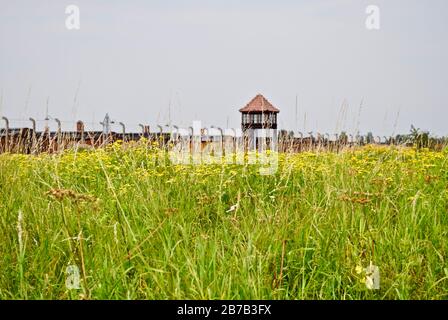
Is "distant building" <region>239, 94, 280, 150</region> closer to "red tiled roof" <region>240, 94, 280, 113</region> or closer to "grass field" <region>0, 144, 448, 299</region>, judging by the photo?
"red tiled roof" <region>240, 94, 280, 113</region>

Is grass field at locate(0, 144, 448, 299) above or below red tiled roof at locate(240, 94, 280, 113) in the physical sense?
below

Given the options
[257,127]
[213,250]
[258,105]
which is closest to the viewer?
[213,250]

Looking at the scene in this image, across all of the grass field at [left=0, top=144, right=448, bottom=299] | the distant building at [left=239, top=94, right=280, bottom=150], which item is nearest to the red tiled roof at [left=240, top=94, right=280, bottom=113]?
the distant building at [left=239, top=94, right=280, bottom=150]

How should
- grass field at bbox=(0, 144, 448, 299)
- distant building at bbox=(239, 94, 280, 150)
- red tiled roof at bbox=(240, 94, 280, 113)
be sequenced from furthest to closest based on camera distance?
distant building at bbox=(239, 94, 280, 150) < red tiled roof at bbox=(240, 94, 280, 113) < grass field at bbox=(0, 144, 448, 299)

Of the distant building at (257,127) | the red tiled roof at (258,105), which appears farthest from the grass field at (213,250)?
the distant building at (257,127)

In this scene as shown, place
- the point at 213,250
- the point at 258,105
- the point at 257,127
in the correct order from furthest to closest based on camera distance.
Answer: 1. the point at 257,127
2. the point at 258,105
3. the point at 213,250

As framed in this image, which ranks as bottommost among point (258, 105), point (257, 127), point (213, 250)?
point (213, 250)

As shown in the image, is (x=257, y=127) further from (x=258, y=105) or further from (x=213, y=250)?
(x=213, y=250)

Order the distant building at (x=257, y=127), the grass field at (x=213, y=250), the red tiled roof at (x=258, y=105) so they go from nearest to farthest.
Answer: the grass field at (x=213, y=250) → the red tiled roof at (x=258, y=105) → the distant building at (x=257, y=127)

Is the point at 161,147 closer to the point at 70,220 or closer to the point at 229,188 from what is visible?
the point at 229,188

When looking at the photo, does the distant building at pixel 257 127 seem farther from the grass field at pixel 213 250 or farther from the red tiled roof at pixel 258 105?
the grass field at pixel 213 250

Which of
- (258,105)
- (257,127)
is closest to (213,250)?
(258,105)
